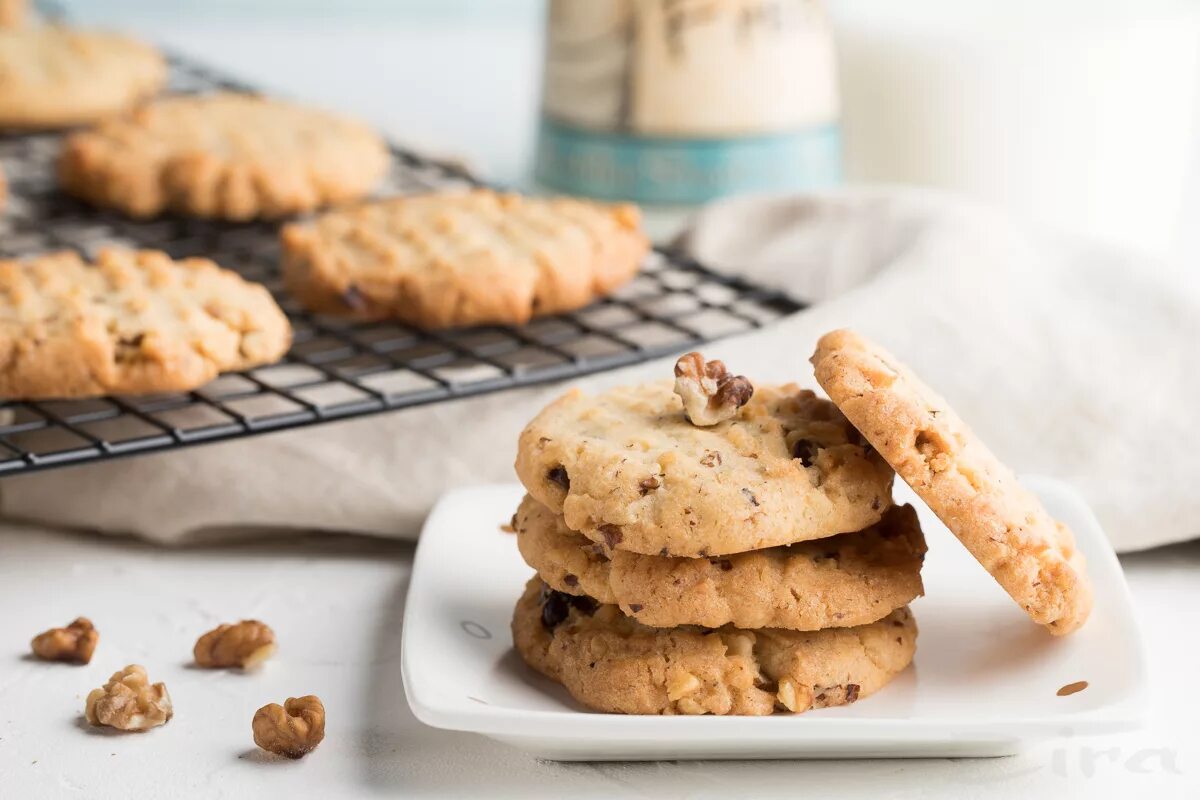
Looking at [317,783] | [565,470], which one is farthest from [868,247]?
[317,783]

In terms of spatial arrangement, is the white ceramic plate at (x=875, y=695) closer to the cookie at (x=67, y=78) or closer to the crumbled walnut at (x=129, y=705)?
the crumbled walnut at (x=129, y=705)

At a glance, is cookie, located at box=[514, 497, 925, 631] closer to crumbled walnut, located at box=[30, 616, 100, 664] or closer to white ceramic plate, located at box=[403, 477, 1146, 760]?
white ceramic plate, located at box=[403, 477, 1146, 760]

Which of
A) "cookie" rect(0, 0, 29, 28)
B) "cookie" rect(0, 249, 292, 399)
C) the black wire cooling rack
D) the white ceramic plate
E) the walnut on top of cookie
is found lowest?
the white ceramic plate

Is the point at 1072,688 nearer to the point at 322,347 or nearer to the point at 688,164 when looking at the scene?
the point at 322,347

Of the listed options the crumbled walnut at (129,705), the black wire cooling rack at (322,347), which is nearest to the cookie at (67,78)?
the black wire cooling rack at (322,347)

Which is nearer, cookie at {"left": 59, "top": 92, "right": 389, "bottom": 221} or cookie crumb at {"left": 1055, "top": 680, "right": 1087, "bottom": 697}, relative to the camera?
cookie crumb at {"left": 1055, "top": 680, "right": 1087, "bottom": 697}

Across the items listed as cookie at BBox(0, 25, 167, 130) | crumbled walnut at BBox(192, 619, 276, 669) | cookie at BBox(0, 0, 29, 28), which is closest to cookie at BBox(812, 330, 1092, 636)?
crumbled walnut at BBox(192, 619, 276, 669)
